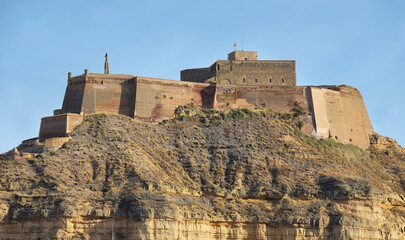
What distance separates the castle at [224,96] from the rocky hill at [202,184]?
1.42 m

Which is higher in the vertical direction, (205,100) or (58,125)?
(205,100)

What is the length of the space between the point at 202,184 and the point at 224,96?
1209 centimetres

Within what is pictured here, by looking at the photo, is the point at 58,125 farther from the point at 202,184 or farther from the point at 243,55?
the point at 243,55

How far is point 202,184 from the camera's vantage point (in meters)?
71.2

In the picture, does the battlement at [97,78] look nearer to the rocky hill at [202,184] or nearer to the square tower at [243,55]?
the rocky hill at [202,184]

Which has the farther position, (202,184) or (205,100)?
(205,100)

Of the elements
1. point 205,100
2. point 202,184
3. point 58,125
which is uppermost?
point 205,100

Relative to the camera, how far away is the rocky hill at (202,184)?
A: 6438cm

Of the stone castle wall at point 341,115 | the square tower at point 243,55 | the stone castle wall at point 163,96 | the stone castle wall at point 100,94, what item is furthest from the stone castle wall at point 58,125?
the stone castle wall at point 341,115

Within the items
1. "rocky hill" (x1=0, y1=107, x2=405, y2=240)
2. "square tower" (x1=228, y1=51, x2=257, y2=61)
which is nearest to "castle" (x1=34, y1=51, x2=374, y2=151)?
"square tower" (x1=228, y1=51, x2=257, y2=61)

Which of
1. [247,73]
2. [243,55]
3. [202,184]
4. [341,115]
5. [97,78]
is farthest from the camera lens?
[243,55]

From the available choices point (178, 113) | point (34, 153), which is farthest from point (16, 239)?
point (178, 113)

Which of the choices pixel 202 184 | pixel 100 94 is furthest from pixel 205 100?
pixel 202 184

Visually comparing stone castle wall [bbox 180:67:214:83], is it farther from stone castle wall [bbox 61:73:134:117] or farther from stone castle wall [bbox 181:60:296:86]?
stone castle wall [bbox 61:73:134:117]
